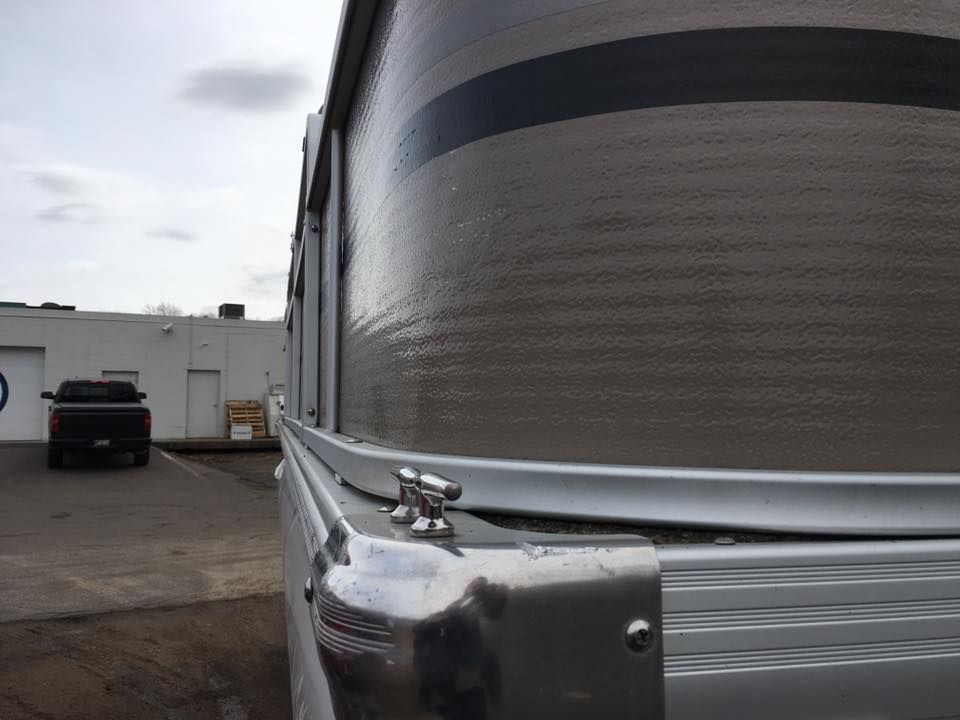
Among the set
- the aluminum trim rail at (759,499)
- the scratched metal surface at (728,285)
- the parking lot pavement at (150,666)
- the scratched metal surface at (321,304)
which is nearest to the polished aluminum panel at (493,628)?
the aluminum trim rail at (759,499)

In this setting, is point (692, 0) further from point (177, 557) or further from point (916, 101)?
point (177, 557)

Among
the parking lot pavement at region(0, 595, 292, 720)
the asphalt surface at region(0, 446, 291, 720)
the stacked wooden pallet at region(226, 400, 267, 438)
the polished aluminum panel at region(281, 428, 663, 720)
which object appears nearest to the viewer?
the polished aluminum panel at region(281, 428, 663, 720)

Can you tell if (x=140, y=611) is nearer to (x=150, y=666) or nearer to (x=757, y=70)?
(x=150, y=666)

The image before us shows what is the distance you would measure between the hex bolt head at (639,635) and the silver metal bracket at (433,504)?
270mm

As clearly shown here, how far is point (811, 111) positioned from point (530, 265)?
0.53 meters

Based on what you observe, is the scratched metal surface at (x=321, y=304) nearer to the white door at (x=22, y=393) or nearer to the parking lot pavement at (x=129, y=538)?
the parking lot pavement at (x=129, y=538)

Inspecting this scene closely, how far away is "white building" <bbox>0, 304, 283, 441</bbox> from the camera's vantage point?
69.5 ft

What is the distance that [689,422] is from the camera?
117 centimetres

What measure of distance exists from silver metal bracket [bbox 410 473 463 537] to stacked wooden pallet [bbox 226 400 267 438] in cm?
2264

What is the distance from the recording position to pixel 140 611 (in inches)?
203

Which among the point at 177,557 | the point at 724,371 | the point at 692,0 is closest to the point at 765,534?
the point at 724,371

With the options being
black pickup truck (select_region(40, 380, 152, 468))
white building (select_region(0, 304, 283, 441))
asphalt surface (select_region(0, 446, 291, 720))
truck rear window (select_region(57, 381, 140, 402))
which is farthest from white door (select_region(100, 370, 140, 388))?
asphalt surface (select_region(0, 446, 291, 720))

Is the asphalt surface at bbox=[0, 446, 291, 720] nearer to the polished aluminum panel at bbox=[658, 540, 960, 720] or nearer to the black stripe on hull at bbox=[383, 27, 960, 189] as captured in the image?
the polished aluminum panel at bbox=[658, 540, 960, 720]

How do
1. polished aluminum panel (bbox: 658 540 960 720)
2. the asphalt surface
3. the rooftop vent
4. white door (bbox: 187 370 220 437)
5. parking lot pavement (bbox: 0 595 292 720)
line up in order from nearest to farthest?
polished aluminum panel (bbox: 658 540 960 720) → parking lot pavement (bbox: 0 595 292 720) → the asphalt surface → white door (bbox: 187 370 220 437) → the rooftop vent
